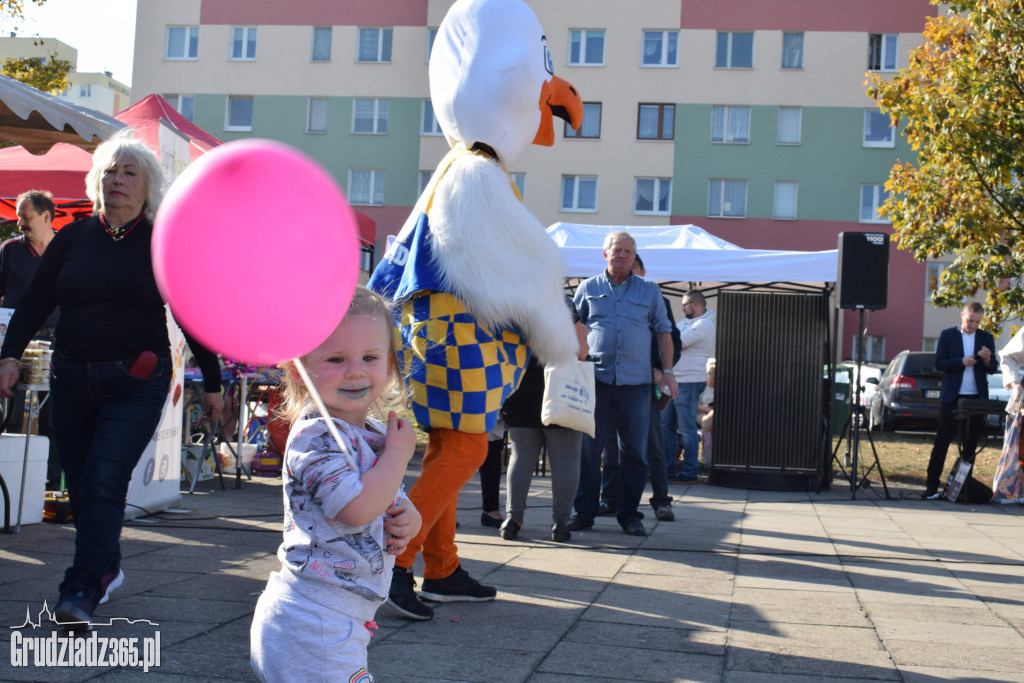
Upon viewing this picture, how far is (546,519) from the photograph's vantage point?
23.9ft

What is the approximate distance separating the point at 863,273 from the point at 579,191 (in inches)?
1044

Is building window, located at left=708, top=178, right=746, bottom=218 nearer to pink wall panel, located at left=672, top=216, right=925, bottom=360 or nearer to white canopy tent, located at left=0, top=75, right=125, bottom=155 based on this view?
pink wall panel, located at left=672, top=216, right=925, bottom=360

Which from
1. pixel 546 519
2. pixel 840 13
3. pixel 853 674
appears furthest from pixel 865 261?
pixel 840 13

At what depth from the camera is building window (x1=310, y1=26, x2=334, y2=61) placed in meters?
38.1

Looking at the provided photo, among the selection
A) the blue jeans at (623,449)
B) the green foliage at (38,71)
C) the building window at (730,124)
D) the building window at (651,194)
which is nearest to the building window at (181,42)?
the building window at (651,194)

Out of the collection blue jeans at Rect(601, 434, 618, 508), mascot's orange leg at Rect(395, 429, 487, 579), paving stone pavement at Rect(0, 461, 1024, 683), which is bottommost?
paving stone pavement at Rect(0, 461, 1024, 683)

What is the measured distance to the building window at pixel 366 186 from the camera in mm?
37781

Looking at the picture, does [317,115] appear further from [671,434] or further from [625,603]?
[625,603]

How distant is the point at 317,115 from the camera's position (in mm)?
38188

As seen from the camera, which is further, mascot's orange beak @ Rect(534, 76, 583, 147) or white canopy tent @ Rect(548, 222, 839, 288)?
white canopy tent @ Rect(548, 222, 839, 288)

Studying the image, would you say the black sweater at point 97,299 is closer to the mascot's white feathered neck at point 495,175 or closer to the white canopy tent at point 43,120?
the mascot's white feathered neck at point 495,175

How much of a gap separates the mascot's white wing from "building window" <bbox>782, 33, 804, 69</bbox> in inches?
1339

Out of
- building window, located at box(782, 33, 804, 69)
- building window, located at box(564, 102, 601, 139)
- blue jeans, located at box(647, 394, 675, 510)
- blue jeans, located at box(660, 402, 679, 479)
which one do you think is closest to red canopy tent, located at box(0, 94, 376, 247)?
blue jeans, located at box(647, 394, 675, 510)

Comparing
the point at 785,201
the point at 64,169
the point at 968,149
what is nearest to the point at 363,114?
the point at 785,201
